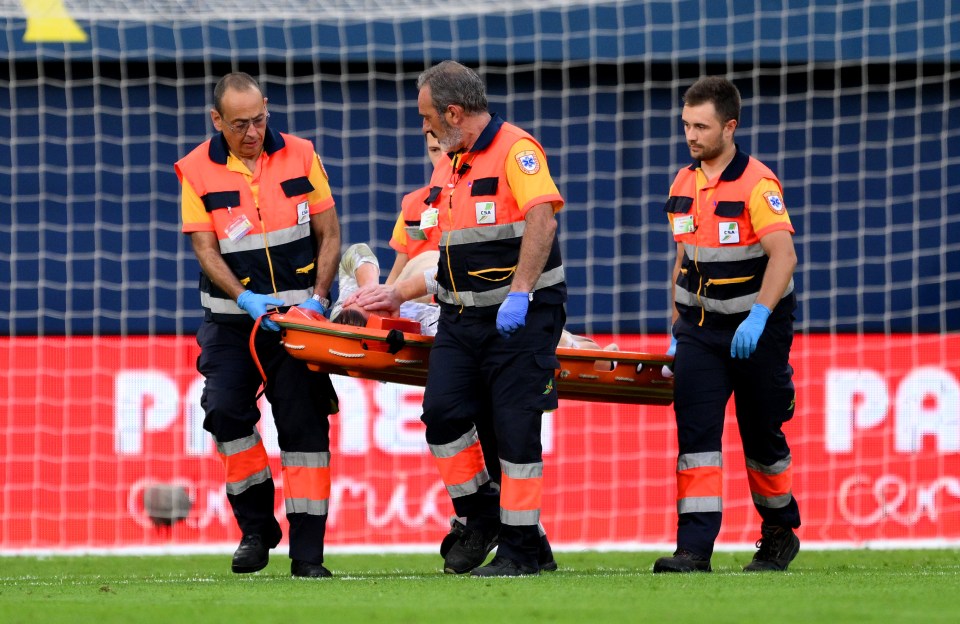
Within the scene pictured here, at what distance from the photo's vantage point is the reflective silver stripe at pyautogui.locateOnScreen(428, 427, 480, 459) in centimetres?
573

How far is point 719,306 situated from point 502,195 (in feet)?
3.15

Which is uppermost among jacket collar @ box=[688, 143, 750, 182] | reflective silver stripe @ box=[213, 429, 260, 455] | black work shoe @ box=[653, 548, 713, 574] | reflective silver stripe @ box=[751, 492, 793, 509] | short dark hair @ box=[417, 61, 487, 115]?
short dark hair @ box=[417, 61, 487, 115]

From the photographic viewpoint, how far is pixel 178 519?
8.68 metres

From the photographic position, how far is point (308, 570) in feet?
19.2

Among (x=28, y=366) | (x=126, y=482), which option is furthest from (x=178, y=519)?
(x=28, y=366)

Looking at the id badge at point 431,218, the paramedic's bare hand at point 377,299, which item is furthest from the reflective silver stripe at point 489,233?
the paramedic's bare hand at point 377,299

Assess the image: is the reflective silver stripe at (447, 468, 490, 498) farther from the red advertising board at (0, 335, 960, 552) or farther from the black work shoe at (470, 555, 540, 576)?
the red advertising board at (0, 335, 960, 552)

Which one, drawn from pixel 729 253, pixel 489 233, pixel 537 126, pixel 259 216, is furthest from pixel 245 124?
pixel 537 126

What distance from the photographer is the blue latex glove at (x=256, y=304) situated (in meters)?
5.74

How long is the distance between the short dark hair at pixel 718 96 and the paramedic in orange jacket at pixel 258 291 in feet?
4.67

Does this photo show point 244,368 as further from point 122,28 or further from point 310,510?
point 122,28

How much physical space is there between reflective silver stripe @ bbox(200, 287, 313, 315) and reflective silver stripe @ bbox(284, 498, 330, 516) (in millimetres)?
725

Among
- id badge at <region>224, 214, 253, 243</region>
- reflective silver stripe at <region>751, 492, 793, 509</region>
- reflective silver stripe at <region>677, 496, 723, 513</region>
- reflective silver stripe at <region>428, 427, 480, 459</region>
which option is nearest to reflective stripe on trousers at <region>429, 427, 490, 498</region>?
reflective silver stripe at <region>428, 427, 480, 459</region>

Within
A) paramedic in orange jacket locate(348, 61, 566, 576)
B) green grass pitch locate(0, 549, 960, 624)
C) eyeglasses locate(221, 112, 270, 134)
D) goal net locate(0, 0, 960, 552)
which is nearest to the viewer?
green grass pitch locate(0, 549, 960, 624)
